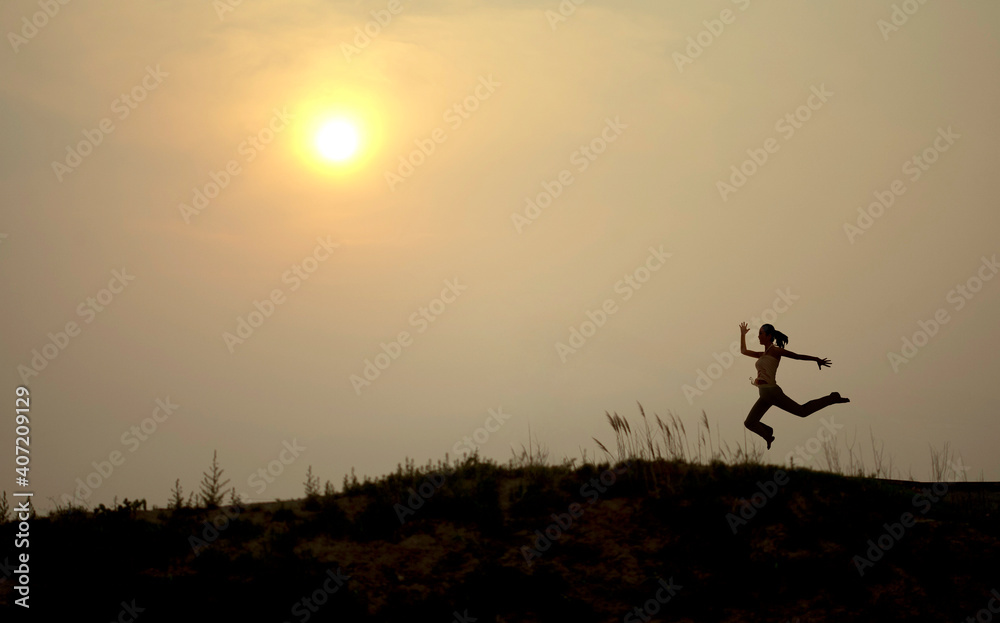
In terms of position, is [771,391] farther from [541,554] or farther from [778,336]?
[541,554]

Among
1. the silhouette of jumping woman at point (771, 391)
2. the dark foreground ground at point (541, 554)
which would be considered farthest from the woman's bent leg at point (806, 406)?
the dark foreground ground at point (541, 554)

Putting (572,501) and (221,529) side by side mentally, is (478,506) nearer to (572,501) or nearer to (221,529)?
(572,501)

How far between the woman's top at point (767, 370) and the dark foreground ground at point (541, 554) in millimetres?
1476

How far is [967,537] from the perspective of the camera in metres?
14.0

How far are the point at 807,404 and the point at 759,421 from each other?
909mm

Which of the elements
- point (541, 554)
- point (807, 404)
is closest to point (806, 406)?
point (807, 404)

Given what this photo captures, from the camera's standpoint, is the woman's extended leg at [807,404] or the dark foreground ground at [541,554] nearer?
the dark foreground ground at [541,554]

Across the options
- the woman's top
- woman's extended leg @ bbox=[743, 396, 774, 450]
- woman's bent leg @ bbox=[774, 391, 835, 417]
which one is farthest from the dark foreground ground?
the woman's top

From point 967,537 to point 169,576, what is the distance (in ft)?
39.2

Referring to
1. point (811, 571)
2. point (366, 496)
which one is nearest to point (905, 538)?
point (811, 571)

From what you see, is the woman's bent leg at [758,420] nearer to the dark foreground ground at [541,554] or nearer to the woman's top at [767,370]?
the woman's top at [767,370]

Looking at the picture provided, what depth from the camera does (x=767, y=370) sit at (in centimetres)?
1565

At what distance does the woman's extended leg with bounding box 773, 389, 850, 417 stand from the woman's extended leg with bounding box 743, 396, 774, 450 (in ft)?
0.71

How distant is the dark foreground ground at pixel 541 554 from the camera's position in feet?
40.4
